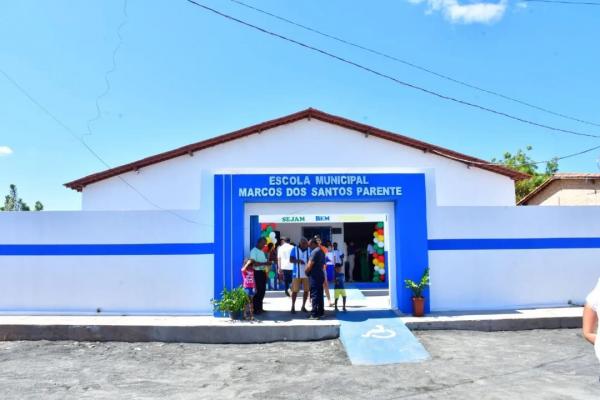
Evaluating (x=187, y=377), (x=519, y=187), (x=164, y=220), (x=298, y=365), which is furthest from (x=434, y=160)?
(x=519, y=187)

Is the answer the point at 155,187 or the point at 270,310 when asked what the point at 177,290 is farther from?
the point at 155,187

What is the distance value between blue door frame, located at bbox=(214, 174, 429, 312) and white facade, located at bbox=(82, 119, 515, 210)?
6022 millimetres

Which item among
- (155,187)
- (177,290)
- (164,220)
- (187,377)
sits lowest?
(187,377)

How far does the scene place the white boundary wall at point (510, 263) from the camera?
33.8 ft

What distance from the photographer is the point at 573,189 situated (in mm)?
20297

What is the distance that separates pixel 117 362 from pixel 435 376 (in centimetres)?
476

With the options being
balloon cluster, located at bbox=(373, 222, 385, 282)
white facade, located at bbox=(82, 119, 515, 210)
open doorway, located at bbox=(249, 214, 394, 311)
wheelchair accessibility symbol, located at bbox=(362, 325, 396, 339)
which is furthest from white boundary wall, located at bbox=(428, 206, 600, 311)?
balloon cluster, located at bbox=(373, 222, 385, 282)

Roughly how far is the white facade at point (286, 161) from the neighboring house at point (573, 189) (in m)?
6.28

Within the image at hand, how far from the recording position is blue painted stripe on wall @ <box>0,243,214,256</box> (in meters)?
10.2

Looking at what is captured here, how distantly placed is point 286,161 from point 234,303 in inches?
312

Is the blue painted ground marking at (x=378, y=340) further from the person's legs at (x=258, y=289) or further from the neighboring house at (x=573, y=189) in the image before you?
the neighboring house at (x=573, y=189)

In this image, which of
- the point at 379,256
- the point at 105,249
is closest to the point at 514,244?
the point at 379,256

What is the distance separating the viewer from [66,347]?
8516mm

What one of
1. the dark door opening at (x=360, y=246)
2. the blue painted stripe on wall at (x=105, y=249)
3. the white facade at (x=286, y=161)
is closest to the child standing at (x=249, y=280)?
the blue painted stripe on wall at (x=105, y=249)
